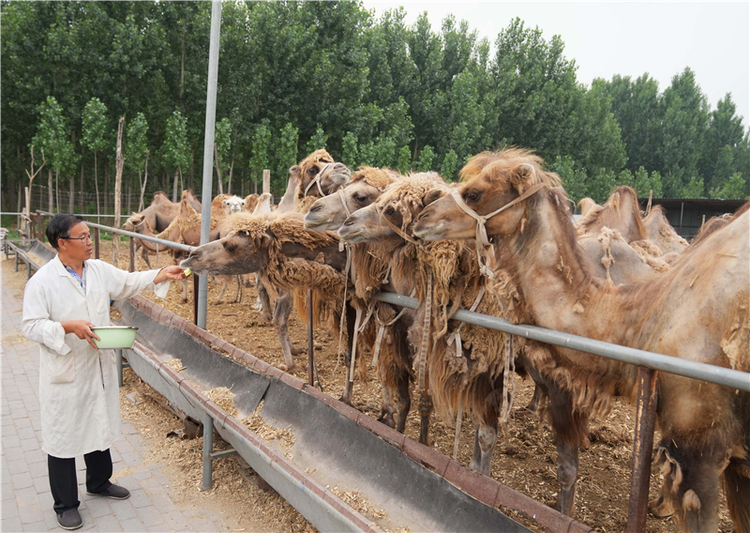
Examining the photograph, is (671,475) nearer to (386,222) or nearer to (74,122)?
(386,222)

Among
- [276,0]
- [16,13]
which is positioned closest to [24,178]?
[16,13]

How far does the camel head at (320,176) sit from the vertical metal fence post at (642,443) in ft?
11.8

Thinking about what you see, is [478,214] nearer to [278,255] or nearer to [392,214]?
[392,214]

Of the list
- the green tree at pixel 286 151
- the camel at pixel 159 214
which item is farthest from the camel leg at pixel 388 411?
the green tree at pixel 286 151

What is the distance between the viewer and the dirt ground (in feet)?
11.2

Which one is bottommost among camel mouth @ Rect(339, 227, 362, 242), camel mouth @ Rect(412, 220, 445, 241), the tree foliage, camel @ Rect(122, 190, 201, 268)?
camel @ Rect(122, 190, 201, 268)

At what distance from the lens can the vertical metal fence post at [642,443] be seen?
184 cm

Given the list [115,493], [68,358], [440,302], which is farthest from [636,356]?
[115,493]

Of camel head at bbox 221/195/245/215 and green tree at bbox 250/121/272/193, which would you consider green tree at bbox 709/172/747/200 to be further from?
camel head at bbox 221/195/245/215

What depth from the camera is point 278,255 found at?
145 inches

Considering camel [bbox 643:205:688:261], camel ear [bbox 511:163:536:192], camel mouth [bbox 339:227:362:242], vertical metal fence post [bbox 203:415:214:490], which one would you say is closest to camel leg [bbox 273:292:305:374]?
vertical metal fence post [bbox 203:415:214:490]

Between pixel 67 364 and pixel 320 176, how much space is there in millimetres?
2881

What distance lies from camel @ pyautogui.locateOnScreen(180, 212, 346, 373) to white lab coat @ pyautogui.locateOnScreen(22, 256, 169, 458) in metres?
0.72

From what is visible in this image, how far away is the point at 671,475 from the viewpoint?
210 centimetres
